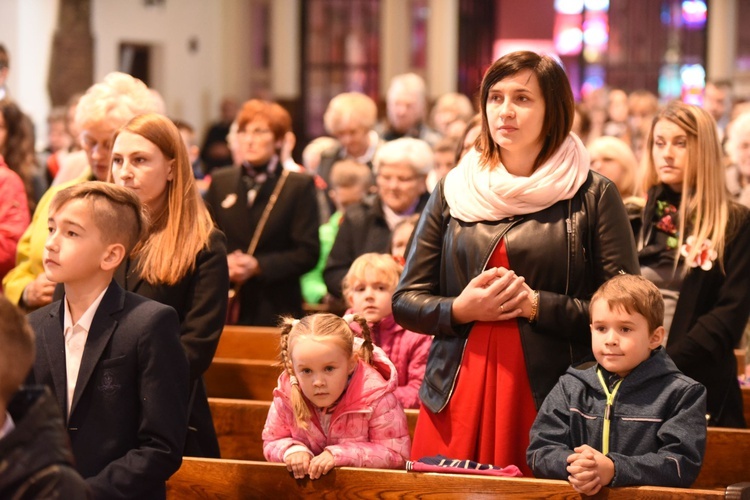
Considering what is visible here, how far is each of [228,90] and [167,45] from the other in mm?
1331

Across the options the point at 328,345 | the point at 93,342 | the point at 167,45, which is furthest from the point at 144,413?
the point at 167,45

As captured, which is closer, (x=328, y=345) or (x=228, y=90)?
(x=328, y=345)

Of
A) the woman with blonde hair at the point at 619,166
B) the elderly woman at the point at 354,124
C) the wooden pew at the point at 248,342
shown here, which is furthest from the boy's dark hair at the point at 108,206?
the elderly woman at the point at 354,124

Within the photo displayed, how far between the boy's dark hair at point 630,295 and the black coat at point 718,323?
0.92 m

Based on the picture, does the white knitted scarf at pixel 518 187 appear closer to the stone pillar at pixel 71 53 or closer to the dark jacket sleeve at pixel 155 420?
the dark jacket sleeve at pixel 155 420

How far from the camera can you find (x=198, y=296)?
351 centimetres

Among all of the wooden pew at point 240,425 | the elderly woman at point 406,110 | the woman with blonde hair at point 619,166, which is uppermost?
the elderly woman at point 406,110

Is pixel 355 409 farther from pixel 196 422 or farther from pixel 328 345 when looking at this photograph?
pixel 196 422

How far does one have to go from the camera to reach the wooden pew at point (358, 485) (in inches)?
122

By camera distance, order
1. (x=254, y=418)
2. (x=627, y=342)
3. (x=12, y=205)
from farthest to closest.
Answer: (x=12, y=205) < (x=254, y=418) < (x=627, y=342)

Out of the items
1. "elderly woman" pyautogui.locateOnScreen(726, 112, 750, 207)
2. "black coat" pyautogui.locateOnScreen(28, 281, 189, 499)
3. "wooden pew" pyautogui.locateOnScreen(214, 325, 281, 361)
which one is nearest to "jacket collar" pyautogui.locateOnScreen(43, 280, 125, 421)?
"black coat" pyautogui.locateOnScreen(28, 281, 189, 499)

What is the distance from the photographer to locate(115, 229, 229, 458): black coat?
11.4 feet

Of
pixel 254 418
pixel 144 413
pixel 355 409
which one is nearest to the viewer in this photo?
pixel 144 413

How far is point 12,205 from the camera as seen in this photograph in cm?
489
